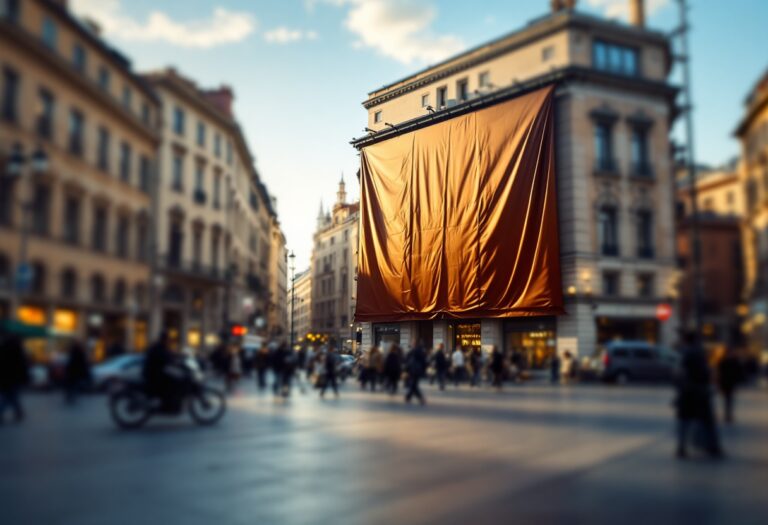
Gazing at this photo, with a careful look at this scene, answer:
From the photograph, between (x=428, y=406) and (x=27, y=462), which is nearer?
(x=27, y=462)

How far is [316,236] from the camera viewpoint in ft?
22.7

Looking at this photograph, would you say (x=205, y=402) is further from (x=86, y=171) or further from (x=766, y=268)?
(x=766, y=268)

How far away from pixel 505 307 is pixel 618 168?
196 cm

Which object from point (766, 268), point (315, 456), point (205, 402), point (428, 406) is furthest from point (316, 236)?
point (428, 406)

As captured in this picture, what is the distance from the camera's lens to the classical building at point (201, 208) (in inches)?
142

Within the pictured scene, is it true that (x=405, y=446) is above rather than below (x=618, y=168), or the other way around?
below

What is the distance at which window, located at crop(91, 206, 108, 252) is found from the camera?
124 inches

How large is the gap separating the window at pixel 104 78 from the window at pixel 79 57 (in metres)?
0.11

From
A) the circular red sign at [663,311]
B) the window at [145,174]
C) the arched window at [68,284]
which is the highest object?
the window at [145,174]

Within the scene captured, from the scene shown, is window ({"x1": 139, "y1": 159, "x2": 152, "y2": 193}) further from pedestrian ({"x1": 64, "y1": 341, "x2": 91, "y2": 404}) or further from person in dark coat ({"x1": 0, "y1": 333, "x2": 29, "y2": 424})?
person in dark coat ({"x1": 0, "y1": 333, "x2": 29, "y2": 424})

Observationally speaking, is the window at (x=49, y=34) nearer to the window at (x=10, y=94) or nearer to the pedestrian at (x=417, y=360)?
the window at (x=10, y=94)

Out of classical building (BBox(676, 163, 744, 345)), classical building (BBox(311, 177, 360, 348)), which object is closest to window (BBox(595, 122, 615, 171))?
classical building (BBox(676, 163, 744, 345))

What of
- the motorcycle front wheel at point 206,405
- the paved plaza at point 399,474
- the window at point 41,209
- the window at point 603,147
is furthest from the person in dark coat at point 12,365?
the window at point 603,147

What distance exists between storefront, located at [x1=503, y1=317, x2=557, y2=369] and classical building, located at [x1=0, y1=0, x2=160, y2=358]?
284 cm
